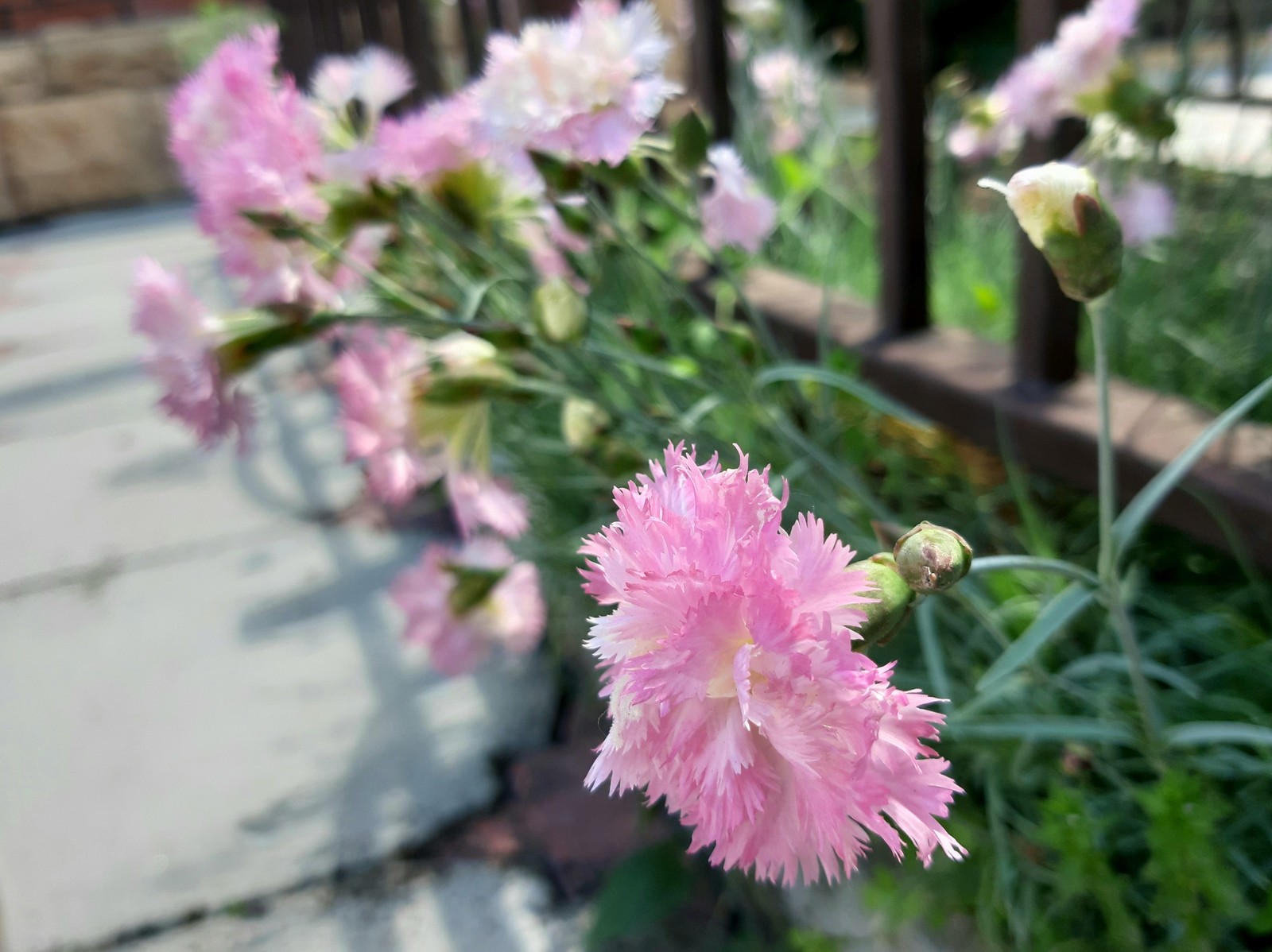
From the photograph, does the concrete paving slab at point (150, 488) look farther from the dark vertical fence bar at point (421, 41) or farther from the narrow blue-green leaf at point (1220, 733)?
the narrow blue-green leaf at point (1220, 733)

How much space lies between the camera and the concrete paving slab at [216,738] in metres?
0.90

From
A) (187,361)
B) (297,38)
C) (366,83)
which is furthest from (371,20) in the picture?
(187,361)

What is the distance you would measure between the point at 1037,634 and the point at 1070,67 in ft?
1.45

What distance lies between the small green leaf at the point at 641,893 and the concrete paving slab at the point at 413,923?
0.20ft

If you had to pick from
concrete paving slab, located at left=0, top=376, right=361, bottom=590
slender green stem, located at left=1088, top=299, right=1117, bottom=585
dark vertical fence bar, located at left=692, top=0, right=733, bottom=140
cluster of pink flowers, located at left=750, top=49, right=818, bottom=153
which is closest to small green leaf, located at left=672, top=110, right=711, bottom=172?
slender green stem, located at left=1088, top=299, right=1117, bottom=585

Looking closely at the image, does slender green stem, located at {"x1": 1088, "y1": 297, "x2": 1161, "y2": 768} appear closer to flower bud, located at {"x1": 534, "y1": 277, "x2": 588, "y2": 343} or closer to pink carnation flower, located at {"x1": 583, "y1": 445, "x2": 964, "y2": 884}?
pink carnation flower, located at {"x1": 583, "y1": 445, "x2": 964, "y2": 884}

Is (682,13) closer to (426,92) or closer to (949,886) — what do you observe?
(426,92)

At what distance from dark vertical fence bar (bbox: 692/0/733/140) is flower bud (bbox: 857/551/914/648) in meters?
0.97

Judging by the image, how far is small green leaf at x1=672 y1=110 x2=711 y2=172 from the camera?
578mm

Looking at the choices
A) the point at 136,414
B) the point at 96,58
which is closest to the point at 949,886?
the point at 136,414

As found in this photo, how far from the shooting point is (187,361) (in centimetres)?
62

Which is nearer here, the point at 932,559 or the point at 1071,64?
the point at 932,559

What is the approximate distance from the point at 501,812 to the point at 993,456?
57 centimetres

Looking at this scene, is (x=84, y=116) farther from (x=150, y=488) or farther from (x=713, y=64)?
(x=713, y=64)
